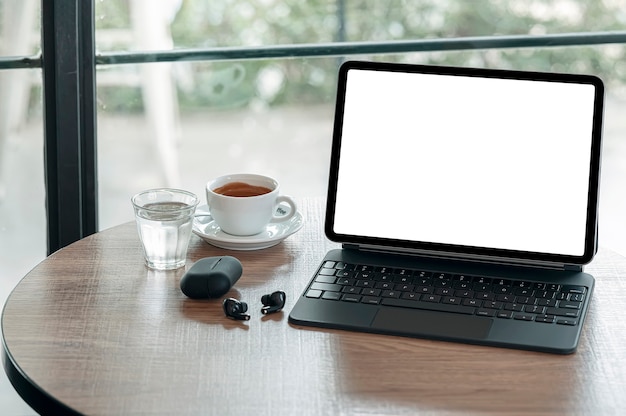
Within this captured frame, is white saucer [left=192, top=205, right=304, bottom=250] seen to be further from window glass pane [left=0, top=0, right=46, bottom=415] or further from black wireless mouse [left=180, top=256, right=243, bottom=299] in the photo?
window glass pane [left=0, top=0, right=46, bottom=415]

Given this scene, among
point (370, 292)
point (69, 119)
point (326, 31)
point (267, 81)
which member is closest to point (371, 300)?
point (370, 292)

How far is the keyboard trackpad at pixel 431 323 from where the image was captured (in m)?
1.11

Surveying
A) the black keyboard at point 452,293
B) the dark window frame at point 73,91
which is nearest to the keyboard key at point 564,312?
the black keyboard at point 452,293

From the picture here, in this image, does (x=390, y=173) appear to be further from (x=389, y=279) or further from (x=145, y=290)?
(x=145, y=290)

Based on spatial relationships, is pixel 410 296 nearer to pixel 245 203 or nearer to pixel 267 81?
pixel 245 203

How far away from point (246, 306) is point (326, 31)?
1.34m

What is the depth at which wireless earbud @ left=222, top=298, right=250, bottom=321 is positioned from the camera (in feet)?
3.77

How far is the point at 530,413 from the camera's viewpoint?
3.12 feet

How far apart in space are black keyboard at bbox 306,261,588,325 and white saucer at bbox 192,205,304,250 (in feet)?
0.41

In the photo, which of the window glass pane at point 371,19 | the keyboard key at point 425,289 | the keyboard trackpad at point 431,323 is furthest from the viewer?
the window glass pane at point 371,19

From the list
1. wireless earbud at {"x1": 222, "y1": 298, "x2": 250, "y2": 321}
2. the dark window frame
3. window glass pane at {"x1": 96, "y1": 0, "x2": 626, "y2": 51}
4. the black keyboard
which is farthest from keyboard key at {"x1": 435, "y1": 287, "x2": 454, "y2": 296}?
window glass pane at {"x1": 96, "y1": 0, "x2": 626, "y2": 51}

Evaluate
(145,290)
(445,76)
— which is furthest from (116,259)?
(445,76)

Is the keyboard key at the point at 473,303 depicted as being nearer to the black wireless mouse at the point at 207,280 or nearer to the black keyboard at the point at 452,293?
the black keyboard at the point at 452,293

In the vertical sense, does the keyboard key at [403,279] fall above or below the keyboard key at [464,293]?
below
